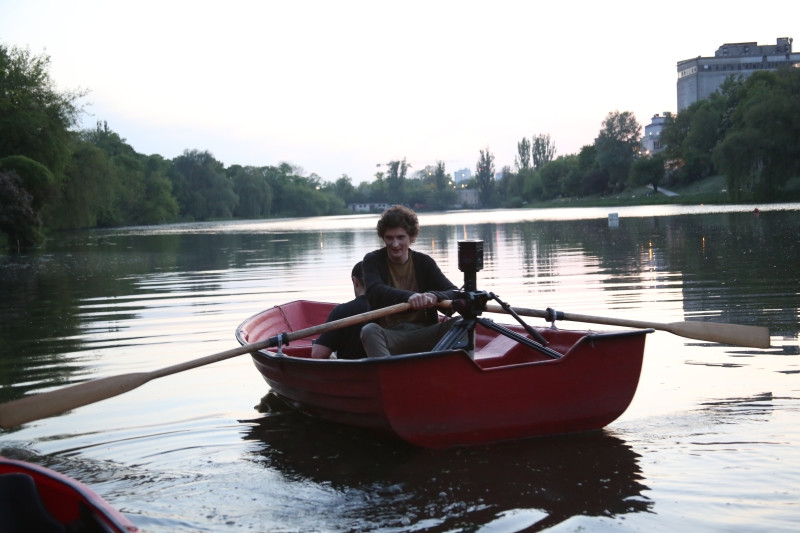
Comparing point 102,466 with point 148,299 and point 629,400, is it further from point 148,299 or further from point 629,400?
point 148,299

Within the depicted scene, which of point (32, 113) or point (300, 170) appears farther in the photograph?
point (300, 170)

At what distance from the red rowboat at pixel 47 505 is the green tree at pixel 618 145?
11735 centimetres

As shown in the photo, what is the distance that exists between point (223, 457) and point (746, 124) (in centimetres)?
5981

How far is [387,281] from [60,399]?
8.08 ft

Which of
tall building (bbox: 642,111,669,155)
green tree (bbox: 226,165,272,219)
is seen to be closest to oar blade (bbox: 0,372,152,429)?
green tree (bbox: 226,165,272,219)

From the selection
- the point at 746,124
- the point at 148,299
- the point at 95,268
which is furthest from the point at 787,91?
the point at 148,299

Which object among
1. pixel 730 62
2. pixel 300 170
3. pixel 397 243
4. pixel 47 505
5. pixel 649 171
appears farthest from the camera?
pixel 300 170

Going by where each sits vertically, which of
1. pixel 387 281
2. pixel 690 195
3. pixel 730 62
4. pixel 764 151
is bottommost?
pixel 387 281

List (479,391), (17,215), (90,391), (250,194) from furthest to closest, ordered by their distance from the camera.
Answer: (250,194), (17,215), (90,391), (479,391)

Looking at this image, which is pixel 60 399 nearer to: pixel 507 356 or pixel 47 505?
pixel 47 505

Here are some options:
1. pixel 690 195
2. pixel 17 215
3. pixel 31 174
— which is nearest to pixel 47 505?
pixel 17 215

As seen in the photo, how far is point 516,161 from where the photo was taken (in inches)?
7151

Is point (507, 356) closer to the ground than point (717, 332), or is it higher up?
closer to the ground

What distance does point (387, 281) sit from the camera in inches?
255
